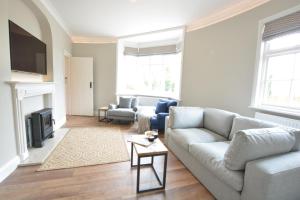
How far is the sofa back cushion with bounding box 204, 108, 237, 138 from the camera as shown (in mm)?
2414

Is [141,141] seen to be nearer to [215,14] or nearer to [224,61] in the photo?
[224,61]

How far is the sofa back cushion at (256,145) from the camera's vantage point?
1.38 m

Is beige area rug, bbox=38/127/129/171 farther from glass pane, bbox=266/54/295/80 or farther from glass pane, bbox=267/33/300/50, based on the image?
glass pane, bbox=267/33/300/50

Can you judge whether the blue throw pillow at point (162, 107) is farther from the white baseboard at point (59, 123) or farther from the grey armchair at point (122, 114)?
the white baseboard at point (59, 123)

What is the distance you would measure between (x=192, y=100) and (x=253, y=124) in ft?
6.66

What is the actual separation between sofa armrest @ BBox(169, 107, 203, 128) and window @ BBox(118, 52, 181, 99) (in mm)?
2196

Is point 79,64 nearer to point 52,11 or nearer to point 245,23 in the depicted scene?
point 52,11

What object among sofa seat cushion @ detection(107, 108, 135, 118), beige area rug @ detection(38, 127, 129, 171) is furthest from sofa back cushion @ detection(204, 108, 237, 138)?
sofa seat cushion @ detection(107, 108, 135, 118)

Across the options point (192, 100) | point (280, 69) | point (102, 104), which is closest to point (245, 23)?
point (280, 69)

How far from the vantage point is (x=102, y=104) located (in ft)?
17.9

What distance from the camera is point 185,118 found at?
109 inches

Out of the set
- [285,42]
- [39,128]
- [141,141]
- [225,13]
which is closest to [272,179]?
[141,141]

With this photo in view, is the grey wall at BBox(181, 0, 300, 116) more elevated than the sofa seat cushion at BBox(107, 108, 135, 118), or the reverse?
Result: the grey wall at BBox(181, 0, 300, 116)

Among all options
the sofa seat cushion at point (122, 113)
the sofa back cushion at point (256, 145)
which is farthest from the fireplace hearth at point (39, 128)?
the sofa back cushion at point (256, 145)
